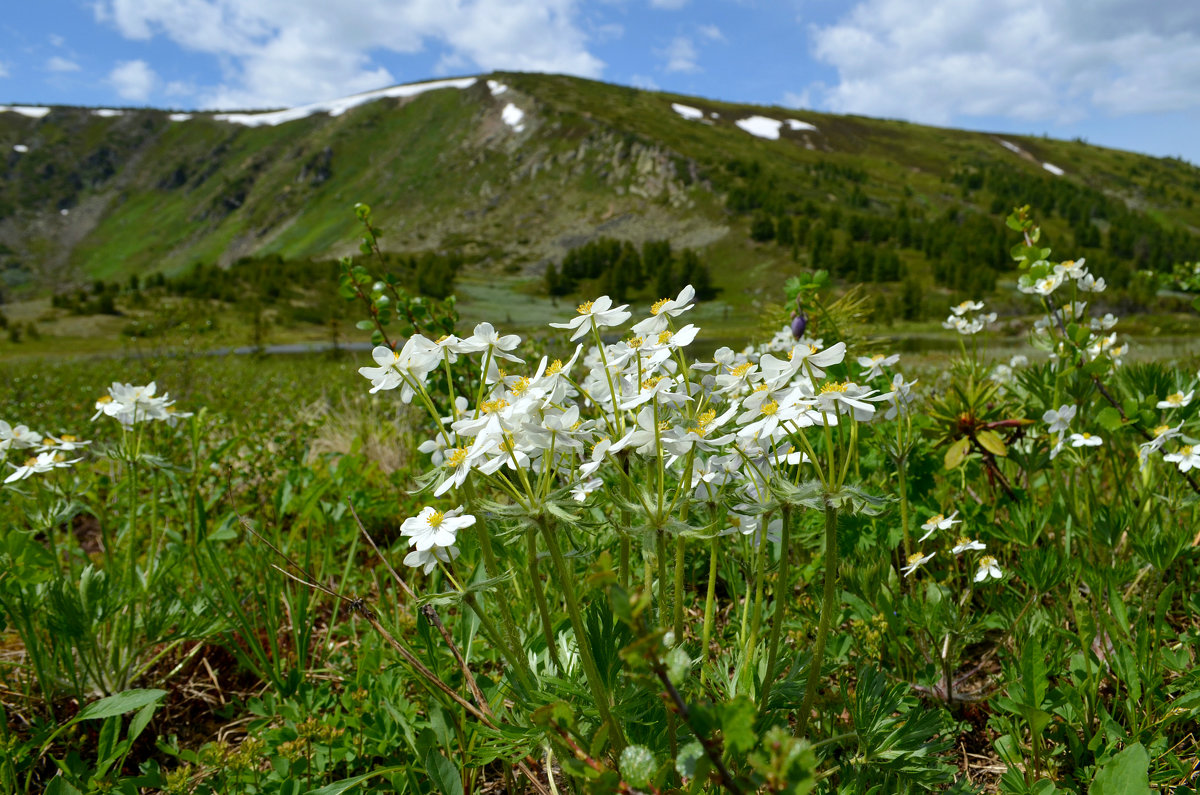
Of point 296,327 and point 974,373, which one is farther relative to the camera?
point 296,327

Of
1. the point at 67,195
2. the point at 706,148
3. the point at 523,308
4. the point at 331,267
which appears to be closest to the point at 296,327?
the point at 331,267

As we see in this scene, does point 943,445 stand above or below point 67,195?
below

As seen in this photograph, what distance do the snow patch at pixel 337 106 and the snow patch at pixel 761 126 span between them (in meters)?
58.1

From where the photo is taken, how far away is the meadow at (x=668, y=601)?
4.00ft

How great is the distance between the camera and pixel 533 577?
49.7 inches

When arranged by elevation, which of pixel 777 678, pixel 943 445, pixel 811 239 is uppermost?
pixel 811 239

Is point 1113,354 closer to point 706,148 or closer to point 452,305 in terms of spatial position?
point 452,305

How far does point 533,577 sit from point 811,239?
90.0 meters

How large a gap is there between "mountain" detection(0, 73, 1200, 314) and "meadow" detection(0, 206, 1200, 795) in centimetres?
7447

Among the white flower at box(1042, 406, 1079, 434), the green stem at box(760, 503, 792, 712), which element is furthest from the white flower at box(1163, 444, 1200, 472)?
the green stem at box(760, 503, 792, 712)

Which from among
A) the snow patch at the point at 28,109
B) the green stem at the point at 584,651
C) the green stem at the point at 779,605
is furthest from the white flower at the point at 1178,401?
the snow patch at the point at 28,109

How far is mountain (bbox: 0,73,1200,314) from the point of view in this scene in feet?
289

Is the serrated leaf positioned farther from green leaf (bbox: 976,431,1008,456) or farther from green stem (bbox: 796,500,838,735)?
green stem (bbox: 796,500,838,735)

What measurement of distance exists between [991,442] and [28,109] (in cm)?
22229
